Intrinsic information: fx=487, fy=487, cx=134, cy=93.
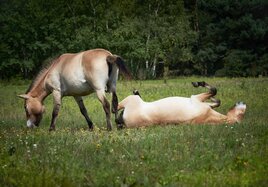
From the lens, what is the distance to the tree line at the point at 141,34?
40844 millimetres

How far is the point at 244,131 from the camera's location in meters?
9.40

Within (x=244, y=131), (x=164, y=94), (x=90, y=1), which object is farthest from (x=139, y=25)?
(x=244, y=131)

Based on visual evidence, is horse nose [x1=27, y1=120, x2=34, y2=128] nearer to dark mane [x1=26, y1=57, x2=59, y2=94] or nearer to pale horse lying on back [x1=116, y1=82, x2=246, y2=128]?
dark mane [x1=26, y1=57, x2=59, y2=94]

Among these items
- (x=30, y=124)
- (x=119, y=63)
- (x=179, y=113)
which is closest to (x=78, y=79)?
(x=119, y=63)

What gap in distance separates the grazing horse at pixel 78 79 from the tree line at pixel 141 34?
26941 millimetres

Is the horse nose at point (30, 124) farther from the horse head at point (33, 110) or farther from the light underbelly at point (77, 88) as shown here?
the light underbelly at point (77, 88)

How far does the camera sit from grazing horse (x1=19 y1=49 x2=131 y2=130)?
40.2ft

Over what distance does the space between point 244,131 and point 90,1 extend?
115 ft

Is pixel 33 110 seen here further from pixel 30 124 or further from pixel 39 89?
pixel 39 89

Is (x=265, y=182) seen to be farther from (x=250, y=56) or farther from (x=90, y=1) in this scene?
(x=90, y=1)

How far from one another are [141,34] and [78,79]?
3115cm

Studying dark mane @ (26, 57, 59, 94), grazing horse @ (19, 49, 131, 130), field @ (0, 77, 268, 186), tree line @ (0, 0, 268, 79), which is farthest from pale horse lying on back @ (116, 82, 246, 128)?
tree line @ (0, 0, 268, 79)

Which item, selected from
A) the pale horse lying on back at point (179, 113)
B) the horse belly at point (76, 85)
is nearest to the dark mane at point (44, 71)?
the horse belly at point (76, 85)

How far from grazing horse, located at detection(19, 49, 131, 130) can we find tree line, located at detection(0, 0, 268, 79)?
2694cm
